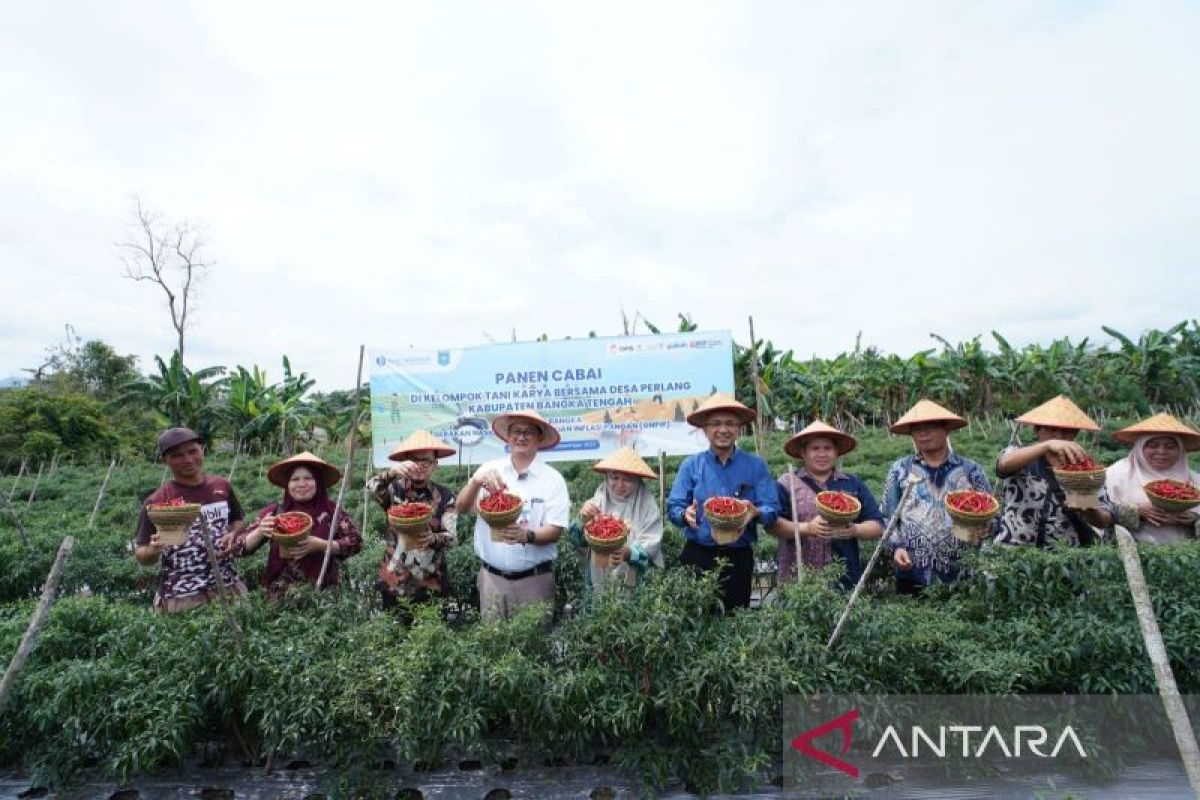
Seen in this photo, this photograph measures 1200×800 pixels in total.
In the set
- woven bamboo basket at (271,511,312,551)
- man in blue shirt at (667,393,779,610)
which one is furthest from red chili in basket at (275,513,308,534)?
man in blue shirt at (667,393,779,610)

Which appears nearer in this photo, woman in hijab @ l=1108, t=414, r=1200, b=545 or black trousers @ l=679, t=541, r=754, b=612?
woman in hijab @ l=1108, t=414, r=1200, b=545

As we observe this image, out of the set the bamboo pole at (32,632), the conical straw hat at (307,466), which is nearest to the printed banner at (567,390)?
the conical straw hat at (307,466)

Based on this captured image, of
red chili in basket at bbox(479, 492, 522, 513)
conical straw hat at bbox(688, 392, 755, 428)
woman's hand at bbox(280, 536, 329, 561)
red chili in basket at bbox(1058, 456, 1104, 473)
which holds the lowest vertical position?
woman's hand at bbox(280, 536, 329, 561)

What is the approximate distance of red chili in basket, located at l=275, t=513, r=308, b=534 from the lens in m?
3.62

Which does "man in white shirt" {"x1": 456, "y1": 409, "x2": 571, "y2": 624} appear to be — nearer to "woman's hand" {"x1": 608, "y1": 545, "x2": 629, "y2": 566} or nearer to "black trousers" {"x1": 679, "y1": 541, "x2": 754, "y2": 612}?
"woman's hand" {"x1": 608, "y1": 545, "x2": 629, "y2": 566}

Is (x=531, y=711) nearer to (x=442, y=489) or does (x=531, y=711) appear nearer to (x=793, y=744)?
(x=793, y=744)

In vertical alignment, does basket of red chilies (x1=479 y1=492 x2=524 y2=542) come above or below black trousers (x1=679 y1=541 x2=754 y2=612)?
above

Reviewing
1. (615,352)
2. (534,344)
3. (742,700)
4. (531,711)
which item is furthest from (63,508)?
(742,700)

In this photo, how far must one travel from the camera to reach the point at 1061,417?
3686 mm

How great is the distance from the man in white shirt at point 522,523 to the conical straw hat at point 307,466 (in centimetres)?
85

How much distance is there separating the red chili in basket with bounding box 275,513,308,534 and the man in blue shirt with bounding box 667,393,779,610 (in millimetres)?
1937

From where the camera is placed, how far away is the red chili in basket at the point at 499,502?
347cm

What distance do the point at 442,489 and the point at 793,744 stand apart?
7.68 ft

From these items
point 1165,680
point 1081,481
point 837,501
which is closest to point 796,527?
point 837,501
